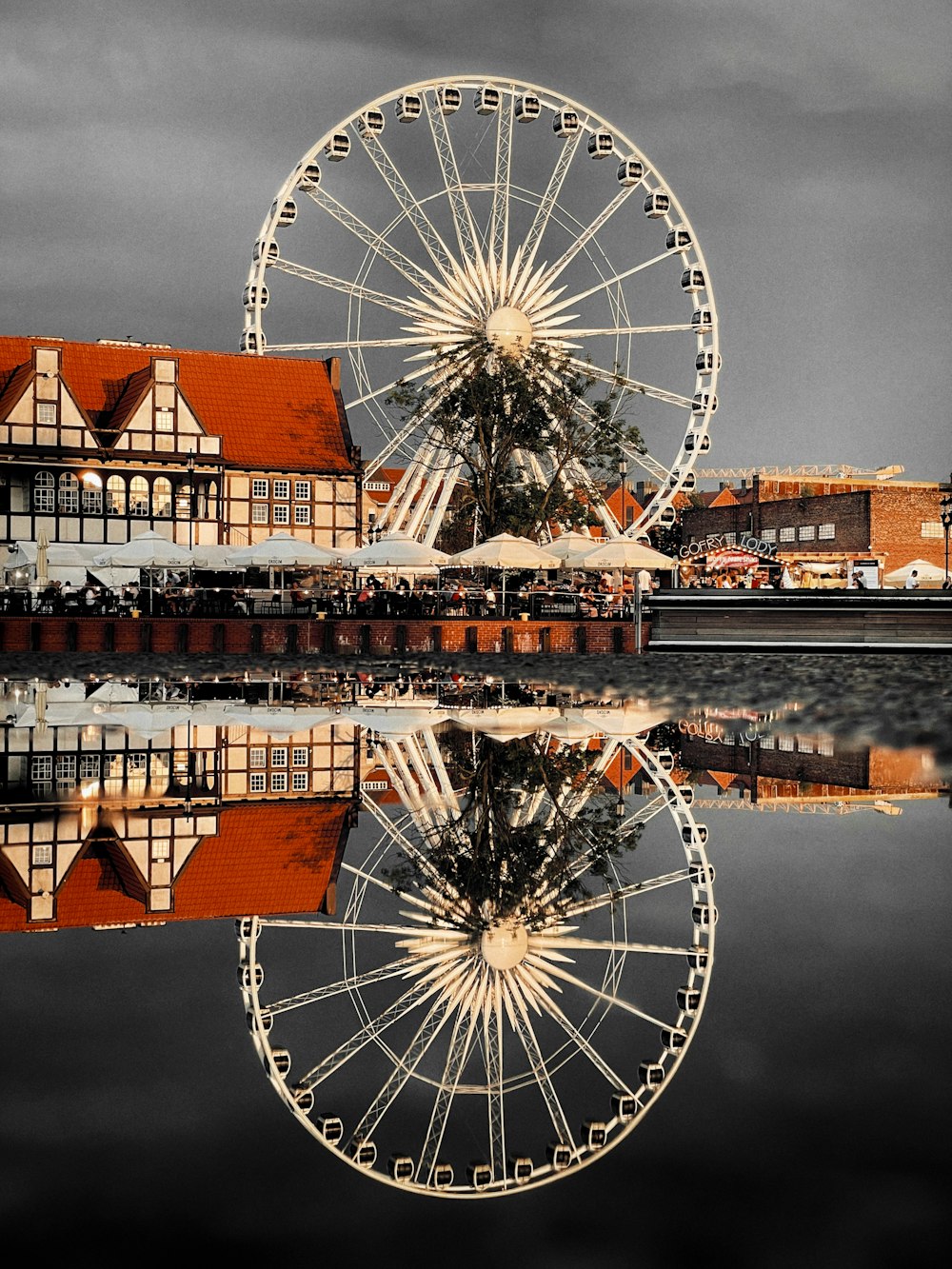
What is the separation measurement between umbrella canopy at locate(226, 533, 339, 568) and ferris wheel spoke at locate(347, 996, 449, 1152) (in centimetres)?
3217

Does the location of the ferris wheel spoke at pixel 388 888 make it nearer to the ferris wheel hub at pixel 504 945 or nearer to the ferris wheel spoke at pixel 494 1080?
the ferris wheel hub at pixel 504 945

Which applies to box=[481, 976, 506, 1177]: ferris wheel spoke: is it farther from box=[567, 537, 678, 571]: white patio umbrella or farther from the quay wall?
box=[567, 537, 678, 571]: white patio umbrella

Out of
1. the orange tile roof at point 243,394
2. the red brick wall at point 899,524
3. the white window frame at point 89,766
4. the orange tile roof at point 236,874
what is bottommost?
the white window frame at point 89,766

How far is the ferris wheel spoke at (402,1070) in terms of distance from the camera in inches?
101

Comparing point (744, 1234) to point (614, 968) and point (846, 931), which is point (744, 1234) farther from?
point (846, 931)

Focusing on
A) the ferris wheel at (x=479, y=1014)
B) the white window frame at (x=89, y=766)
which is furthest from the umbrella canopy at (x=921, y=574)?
the ferris wheel at (x=479, y=1014)

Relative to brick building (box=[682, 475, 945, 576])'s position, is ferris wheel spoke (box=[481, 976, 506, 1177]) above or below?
below

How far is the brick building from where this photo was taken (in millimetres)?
68125

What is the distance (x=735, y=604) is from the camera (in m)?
32.9

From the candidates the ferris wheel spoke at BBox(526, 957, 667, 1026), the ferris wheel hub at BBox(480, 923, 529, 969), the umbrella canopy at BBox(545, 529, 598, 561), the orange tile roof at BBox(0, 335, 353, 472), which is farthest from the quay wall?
the ferris wheel spoke at BBox(526, 957, 667, 1026)

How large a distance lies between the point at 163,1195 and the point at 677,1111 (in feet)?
2.87

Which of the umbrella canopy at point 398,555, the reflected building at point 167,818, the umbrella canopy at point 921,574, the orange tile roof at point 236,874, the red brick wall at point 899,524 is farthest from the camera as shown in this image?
the red brick wall at point 899,524

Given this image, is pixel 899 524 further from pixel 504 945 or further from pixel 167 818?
pixel 504 945

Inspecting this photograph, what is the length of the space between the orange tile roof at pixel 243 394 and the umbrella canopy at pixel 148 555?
1197 centimetres
